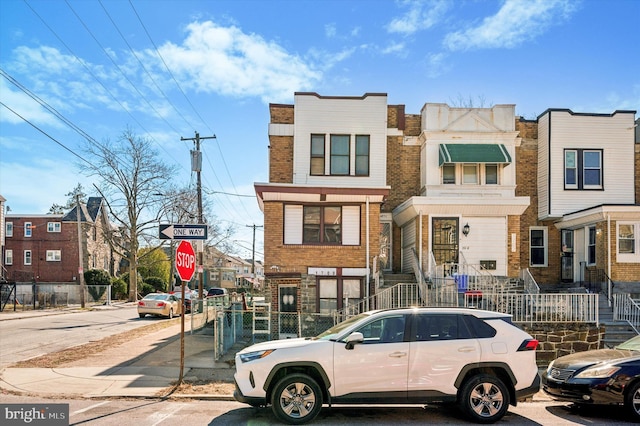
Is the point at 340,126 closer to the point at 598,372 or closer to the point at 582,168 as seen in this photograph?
the point at 582,168

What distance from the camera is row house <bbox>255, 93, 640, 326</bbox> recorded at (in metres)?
17.4

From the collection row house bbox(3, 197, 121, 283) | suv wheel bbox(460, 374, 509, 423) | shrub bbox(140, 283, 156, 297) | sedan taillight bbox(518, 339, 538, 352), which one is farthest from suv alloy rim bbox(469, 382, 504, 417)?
shrub bbox(140, 283, 156, 297)

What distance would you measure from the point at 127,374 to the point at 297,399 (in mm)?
5394

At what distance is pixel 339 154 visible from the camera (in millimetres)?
19688

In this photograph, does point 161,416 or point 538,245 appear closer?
point 161,416

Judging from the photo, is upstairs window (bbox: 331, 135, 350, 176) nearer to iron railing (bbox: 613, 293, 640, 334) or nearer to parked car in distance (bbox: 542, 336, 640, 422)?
iron railing (bbox: 613, 293, 640, 334)

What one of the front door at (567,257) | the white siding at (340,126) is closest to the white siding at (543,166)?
the front door at (567,257)

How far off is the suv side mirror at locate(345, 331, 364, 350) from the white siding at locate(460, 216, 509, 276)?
1219cm

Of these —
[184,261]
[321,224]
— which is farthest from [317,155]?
[184,261]

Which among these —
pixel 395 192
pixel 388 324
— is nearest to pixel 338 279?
pixel 395 192

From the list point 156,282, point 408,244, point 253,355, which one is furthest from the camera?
point 156,282

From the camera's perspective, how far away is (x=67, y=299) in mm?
37688

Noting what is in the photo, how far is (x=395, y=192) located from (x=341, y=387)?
14.0m

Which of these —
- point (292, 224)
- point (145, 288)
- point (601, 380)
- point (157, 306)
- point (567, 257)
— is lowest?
point (145, 288)
